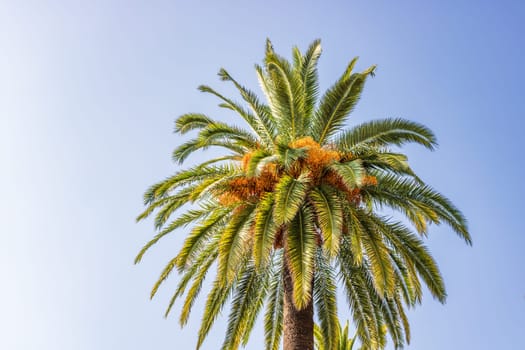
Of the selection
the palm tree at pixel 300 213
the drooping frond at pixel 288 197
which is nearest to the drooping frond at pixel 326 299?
the palm tree at pixel 300 213

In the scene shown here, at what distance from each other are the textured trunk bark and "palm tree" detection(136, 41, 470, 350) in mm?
24

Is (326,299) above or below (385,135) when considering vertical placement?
below

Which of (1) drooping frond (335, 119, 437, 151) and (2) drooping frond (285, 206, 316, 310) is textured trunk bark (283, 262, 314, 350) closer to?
(2) drooping frond (285, 206, 316, 310)

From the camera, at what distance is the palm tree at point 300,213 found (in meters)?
13.3

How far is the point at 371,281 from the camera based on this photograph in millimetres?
15391

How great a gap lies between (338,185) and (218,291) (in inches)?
159

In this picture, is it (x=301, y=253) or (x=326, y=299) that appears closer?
(x=301, y=253)

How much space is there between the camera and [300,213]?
14.2 metres

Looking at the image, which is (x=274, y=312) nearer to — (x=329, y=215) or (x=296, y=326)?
(x=296, y=326)

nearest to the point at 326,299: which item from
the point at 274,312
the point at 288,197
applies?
the point at 274,312

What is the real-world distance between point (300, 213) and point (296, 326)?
8.48 ft

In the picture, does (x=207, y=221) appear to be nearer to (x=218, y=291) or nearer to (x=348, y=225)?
(x=218, y=291)

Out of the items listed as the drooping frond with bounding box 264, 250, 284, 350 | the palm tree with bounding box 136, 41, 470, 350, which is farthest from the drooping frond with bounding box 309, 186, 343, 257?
the drooping frond with bounding box 264, 250, 284, 350

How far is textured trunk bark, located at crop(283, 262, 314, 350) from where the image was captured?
13906 mm
